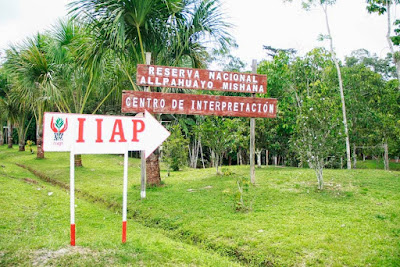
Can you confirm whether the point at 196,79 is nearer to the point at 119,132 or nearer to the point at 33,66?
the point at 119,132

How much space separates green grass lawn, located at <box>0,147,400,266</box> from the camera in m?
4.93

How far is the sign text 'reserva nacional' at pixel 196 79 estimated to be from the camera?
29.3 feet

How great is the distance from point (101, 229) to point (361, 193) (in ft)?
20.4

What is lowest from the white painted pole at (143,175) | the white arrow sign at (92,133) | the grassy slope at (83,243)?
the grassy slope at (83,243)

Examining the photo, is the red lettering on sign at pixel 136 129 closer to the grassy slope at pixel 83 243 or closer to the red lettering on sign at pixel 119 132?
the red lettering on sign at pixel 119 132

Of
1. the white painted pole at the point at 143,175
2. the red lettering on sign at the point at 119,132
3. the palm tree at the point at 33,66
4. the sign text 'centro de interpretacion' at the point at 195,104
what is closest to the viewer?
the red lettering on sign at the point at 119,132

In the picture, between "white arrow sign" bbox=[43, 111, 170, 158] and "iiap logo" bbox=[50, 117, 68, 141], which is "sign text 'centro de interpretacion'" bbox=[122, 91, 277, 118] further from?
"iiap logo" bbox=[50, 117, 68, 141]

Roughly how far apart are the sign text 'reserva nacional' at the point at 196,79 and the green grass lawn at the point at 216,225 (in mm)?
2856

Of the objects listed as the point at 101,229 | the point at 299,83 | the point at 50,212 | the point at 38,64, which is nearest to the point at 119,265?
the point at 101,229

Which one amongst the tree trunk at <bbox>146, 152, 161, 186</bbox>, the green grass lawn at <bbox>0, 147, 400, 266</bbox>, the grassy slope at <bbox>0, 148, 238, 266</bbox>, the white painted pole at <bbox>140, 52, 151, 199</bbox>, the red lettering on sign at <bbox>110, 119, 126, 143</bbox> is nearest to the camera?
the grassy slope at <bbox>0, 148, 238, 266</bbox>

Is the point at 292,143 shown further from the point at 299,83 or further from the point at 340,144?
the point at 299,83

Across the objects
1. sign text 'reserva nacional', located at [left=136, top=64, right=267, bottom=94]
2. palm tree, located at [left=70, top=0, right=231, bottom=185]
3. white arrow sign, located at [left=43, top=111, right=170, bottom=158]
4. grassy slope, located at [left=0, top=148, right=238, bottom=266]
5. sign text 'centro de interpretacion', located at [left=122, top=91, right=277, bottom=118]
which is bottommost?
grassy slope, located at [left=0, top=148, right=238, bottom=266]

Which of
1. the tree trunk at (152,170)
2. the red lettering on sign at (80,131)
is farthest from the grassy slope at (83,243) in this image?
the tree trunk at (152,170)

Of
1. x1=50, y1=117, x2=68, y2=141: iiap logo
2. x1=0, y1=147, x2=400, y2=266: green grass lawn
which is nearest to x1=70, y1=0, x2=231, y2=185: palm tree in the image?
x1=0, y1=147, x2=400, y2=266: green grass lawn
